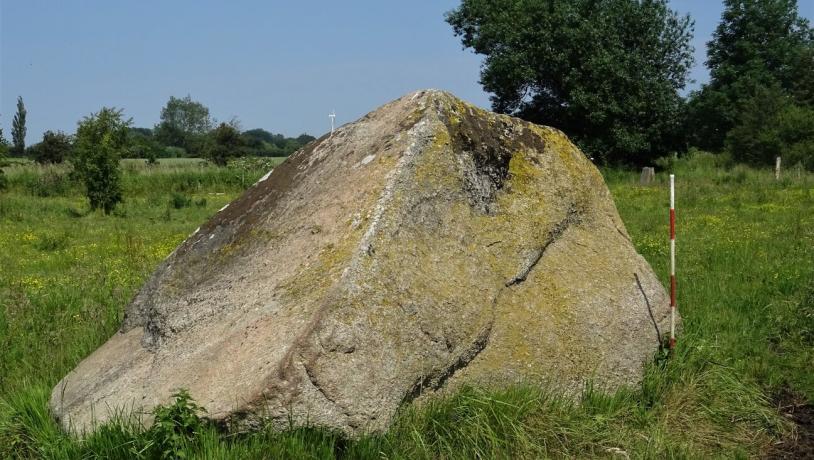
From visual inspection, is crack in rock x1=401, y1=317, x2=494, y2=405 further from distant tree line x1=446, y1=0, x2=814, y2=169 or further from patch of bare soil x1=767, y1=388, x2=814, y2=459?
distant tree line x1=446, y1=0, x2=814, y2=169

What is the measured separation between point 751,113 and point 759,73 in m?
12.5

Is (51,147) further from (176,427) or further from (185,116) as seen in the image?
(185,116)

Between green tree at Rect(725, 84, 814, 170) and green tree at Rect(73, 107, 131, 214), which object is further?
green tree at Rect(725, 84, 814, 170)

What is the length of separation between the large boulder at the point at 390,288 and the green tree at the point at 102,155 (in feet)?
60.7

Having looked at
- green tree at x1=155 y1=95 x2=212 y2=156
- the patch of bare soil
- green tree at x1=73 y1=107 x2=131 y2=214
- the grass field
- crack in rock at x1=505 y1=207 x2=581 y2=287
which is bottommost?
the patch of bare soil

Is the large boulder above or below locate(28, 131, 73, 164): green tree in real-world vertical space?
below

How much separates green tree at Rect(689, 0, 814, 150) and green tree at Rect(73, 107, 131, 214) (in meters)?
36.8

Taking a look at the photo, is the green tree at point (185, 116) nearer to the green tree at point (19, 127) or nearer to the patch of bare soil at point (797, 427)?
the green tree at point (19, 127)

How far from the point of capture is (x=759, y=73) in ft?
167

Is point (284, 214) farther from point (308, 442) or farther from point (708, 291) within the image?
point (708, 291)

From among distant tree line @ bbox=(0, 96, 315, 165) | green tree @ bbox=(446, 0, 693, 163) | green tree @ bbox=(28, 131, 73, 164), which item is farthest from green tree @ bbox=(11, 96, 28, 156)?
green tree @ bbox=(446, 0, 693, 163)

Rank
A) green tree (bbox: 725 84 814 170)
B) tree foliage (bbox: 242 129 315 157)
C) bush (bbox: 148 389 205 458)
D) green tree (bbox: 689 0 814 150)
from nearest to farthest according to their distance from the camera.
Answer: bush (bbox: 148 389 205 458), green tree (bbox: 725 84 814 170), green tree (bbox: 689 0 814 150), tree foliage (bbox: 242 129 315 157)

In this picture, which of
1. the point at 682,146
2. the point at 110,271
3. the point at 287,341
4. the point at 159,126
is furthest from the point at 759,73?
the point at 159,126

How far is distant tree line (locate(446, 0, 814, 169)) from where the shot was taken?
4025 cm
